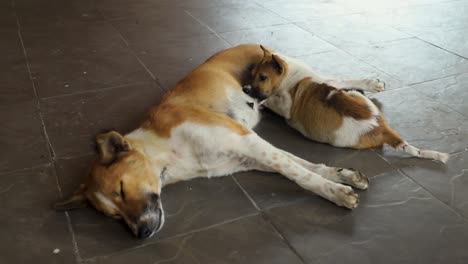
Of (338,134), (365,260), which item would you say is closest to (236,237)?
(365,260)

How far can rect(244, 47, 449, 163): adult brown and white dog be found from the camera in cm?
245

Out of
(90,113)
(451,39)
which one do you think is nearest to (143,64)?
(90,113)

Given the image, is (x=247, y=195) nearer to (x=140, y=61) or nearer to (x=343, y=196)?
(x=343, y=196)

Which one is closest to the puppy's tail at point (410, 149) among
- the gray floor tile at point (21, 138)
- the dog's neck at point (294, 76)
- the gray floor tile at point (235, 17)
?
the dog's neck at point (294, 76)

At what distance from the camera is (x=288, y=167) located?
229cm

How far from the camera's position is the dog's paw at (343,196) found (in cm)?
214

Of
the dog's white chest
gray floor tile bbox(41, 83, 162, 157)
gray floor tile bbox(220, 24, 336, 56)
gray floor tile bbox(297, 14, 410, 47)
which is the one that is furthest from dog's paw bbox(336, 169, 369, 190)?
gray floor tile bbox(297, 14, 410, 47)

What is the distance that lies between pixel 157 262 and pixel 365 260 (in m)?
0.88

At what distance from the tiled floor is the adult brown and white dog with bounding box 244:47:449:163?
84 mm

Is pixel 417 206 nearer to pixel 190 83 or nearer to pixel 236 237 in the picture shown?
pixel 236 237

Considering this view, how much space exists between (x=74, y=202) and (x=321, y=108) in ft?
4.56

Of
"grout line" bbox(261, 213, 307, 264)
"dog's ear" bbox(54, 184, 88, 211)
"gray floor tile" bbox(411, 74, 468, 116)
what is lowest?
"dog's ear" bbox(54, 184, 88, 211)

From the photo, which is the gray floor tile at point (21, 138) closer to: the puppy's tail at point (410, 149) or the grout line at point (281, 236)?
the grout line at point (281, 236)

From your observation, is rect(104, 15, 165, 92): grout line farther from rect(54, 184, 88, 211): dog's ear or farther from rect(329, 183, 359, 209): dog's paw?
rect(329, 183, 359, 209): dog's paw
